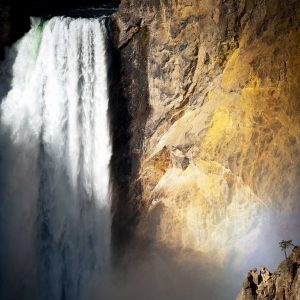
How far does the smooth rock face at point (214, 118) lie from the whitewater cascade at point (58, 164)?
5.87 feet

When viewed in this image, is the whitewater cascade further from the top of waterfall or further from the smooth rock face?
the top of waterfall

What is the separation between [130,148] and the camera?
75.9ft

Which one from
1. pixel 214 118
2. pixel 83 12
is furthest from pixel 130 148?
pixel 83 12

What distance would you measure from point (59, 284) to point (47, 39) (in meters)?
12.4

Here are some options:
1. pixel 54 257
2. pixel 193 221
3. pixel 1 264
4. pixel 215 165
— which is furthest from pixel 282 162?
pixel 1 264

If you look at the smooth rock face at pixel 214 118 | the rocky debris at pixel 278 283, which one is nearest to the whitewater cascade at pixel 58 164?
the smooth rock face at pixel 214 118

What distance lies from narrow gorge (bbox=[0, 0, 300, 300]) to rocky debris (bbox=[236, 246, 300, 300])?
3.28 meters

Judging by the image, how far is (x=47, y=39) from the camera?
75.4ft

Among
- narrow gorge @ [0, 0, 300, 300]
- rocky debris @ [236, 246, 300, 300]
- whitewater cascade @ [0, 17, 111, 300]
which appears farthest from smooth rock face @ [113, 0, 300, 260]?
rocky debris @ [236, 246, 300, 300]

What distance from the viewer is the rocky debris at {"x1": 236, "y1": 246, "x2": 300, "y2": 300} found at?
49.2 feet

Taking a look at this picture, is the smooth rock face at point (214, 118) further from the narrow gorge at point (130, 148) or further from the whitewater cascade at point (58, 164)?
the whitewater cascade at point (58, 164)

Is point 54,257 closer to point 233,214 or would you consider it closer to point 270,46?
point 233,214

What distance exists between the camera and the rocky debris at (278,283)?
1498 centimetres

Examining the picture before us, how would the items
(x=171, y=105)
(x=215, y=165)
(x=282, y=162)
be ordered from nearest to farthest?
(x=282, y=162), (x=215, y=165), (x=171, y=105)
